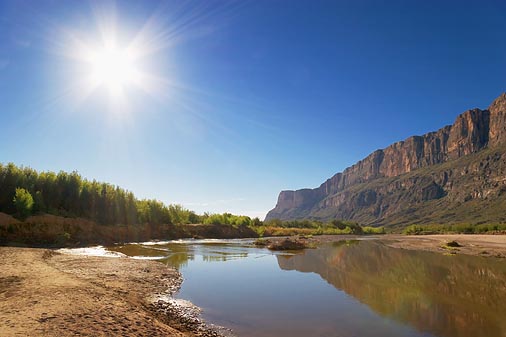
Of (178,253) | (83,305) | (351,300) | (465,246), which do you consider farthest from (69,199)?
(465,246)

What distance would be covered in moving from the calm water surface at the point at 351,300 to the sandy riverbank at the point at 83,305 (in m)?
1.94

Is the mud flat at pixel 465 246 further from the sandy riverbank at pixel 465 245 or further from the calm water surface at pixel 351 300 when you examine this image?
the calm water surface at pixel 351 300

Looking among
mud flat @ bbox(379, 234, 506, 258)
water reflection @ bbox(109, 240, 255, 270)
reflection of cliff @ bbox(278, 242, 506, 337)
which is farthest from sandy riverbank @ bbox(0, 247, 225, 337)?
mud flat @ bbox(379, 234, 506, 258)

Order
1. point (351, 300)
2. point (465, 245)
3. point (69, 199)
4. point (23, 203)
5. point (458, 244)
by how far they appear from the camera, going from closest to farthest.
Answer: point (351, 300) < point (23, 203) < point (465, 245) < point (458, 244) < point (69, 199)

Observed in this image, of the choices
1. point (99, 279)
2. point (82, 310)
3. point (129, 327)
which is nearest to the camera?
point (129, 327)

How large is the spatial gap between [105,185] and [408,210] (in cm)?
17076

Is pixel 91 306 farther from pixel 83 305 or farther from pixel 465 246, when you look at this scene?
pixel 465 246

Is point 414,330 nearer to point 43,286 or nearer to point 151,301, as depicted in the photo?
point 151,301

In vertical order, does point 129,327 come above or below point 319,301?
above

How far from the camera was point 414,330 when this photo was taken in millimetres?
10938

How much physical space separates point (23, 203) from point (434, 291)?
156ft

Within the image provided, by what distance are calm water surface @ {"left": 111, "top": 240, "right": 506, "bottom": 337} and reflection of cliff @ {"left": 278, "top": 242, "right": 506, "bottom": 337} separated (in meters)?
0.04

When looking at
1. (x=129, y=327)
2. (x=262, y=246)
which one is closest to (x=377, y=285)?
(x=129, y=327)

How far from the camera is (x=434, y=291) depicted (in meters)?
17.7
